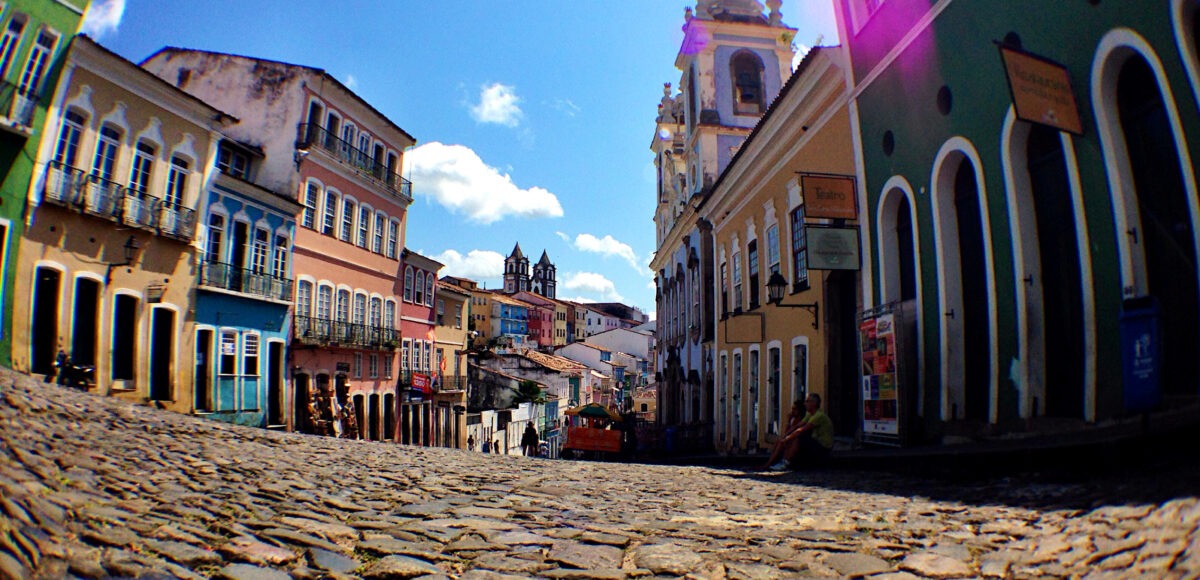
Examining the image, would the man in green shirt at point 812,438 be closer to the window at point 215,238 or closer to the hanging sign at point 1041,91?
the hanging sign at point 1041,91

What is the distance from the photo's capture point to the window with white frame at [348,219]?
25.1 m

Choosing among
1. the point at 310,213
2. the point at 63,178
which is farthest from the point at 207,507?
the point at 310,213

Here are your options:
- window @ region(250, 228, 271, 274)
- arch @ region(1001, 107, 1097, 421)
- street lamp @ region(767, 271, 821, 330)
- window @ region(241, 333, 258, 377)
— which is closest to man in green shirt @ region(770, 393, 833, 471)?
arch @ region(1001, 107, 1097, 421)

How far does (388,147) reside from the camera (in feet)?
94.6

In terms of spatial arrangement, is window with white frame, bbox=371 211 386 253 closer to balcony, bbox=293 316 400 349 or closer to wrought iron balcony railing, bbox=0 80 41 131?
balcony, bbox=293 316 400 349

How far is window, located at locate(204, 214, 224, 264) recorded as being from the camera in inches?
754

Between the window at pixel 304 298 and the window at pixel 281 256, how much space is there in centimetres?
79

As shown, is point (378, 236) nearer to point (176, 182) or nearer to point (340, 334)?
point (340, 334)

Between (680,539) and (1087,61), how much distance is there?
612cm

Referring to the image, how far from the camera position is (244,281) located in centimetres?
1997

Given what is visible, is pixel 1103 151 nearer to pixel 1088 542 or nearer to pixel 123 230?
pixel 1088 542

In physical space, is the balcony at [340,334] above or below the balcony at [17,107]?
below

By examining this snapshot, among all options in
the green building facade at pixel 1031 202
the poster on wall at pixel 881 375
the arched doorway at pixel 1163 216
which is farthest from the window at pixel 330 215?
the arched doorway at pixel 1163 216

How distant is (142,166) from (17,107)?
3.42 metres
